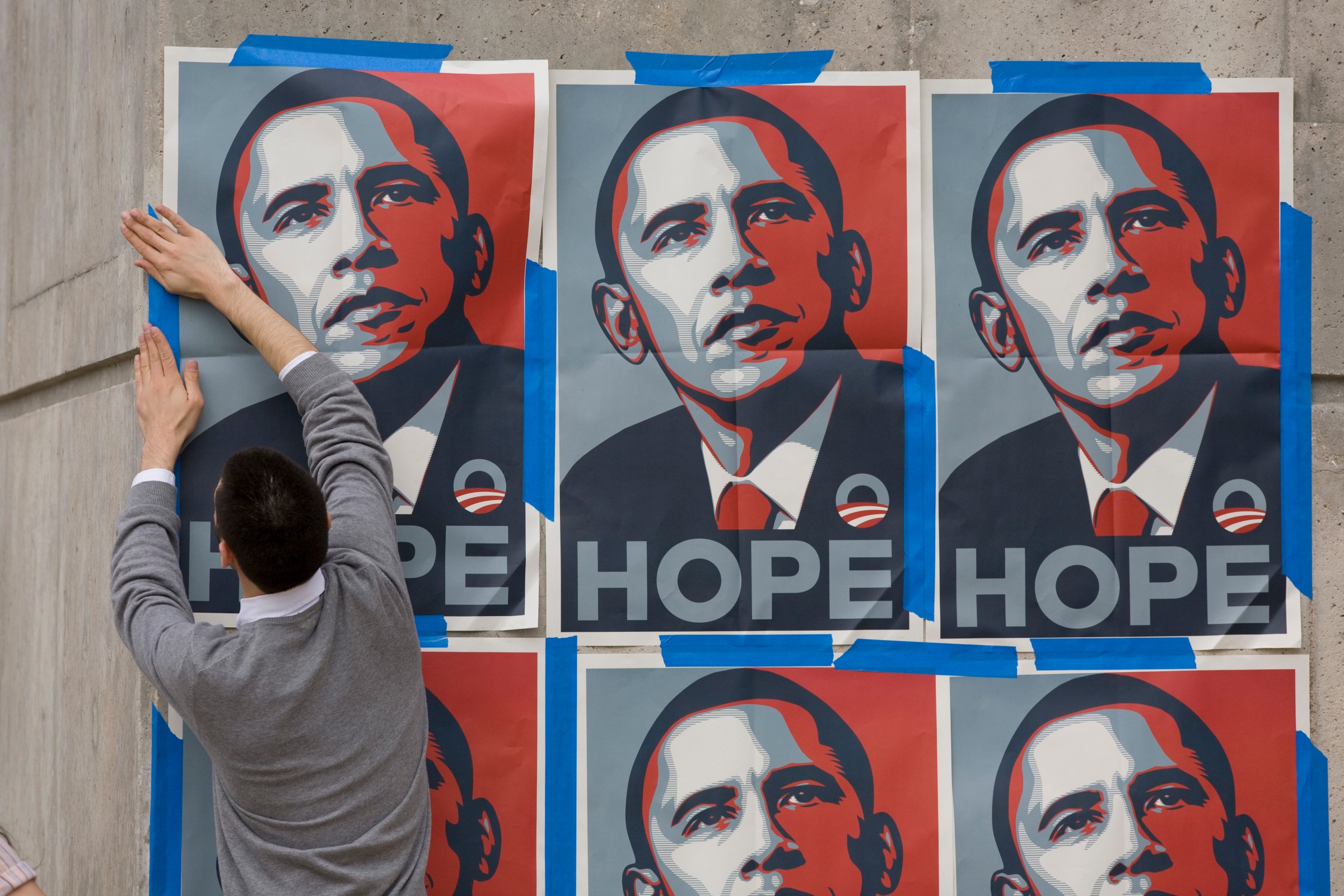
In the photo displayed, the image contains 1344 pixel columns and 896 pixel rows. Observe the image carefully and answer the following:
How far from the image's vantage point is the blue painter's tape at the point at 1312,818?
2.18m

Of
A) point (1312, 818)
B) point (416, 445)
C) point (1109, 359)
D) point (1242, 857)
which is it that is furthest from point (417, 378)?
point (1312, 818)

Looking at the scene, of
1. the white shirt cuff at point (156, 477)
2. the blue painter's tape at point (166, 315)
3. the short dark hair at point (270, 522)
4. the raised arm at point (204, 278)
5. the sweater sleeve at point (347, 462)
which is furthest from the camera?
the blue painter's tape at point (166, 315)

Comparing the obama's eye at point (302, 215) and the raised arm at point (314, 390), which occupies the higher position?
the obama's eye at point (302, 215)

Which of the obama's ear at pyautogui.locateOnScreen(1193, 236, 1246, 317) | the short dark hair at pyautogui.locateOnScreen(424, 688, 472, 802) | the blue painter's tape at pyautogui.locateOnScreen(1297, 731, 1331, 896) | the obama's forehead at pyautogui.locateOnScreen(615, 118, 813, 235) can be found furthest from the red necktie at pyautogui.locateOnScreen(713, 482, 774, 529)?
the blue painter's tape at pyautogui.locateOnScreen(1297, 731, 1331, 896)

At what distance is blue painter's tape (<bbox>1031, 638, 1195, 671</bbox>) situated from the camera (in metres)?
2.18

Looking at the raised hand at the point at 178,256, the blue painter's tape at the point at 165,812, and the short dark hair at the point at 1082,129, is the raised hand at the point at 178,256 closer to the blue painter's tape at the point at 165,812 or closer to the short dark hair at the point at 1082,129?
the blue painter's tape at the point at 165,812

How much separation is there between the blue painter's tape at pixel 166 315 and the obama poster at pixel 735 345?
3.15 ft

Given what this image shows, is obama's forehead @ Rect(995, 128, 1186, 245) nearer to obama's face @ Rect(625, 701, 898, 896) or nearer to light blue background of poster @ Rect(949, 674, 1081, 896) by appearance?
light blue background of poster @ Rect(949, 674, 1081, 896)

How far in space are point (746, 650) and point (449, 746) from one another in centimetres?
81

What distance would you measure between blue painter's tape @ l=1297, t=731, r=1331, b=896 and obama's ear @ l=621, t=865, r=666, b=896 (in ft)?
5.61

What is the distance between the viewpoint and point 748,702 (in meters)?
2.15

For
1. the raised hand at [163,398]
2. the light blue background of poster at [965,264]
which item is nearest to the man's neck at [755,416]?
the light blue background of poster at [965,264]

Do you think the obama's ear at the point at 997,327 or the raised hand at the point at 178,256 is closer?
the raised hand at the point at 178,256

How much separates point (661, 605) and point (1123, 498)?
50.3 inches
